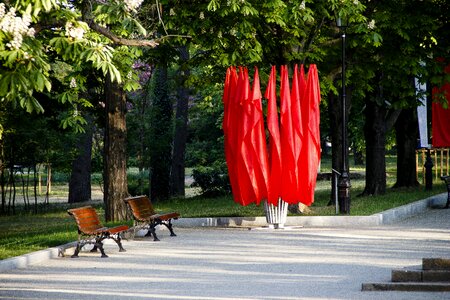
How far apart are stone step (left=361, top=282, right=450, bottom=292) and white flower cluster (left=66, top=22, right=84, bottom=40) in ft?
15.4

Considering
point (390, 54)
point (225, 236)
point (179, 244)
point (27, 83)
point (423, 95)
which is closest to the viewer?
point (27, 83)

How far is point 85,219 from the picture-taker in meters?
19.2

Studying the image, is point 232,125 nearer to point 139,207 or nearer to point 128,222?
point 128,222

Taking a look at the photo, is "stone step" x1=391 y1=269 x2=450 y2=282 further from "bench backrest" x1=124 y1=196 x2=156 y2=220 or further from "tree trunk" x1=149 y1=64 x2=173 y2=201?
"tree trunk" x1=149 y1=64 x2=173 y2=201

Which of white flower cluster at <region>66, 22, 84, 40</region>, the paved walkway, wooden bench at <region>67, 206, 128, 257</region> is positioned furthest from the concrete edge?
white flower cluster at <region>66, 22, 84, 40</region>

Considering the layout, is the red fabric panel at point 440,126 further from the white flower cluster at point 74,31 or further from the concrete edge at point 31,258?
the white flower cluster at point 74,31

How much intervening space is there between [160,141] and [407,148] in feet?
30.8

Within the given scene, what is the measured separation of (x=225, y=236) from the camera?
22969 mm

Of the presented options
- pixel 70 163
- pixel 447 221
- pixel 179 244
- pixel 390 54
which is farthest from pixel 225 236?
pixel 70 163

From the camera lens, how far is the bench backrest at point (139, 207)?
22078 millimetres

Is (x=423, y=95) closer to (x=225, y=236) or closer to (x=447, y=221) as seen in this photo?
(x=447, y=221)

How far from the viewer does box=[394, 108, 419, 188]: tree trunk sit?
128ft

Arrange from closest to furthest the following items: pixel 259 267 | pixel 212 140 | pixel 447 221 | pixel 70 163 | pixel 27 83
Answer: pixel 27 83 → pixel 259 267 → pixel 447 221 → pixel 70 163 → pixel 212 140

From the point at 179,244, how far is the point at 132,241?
1.46m
